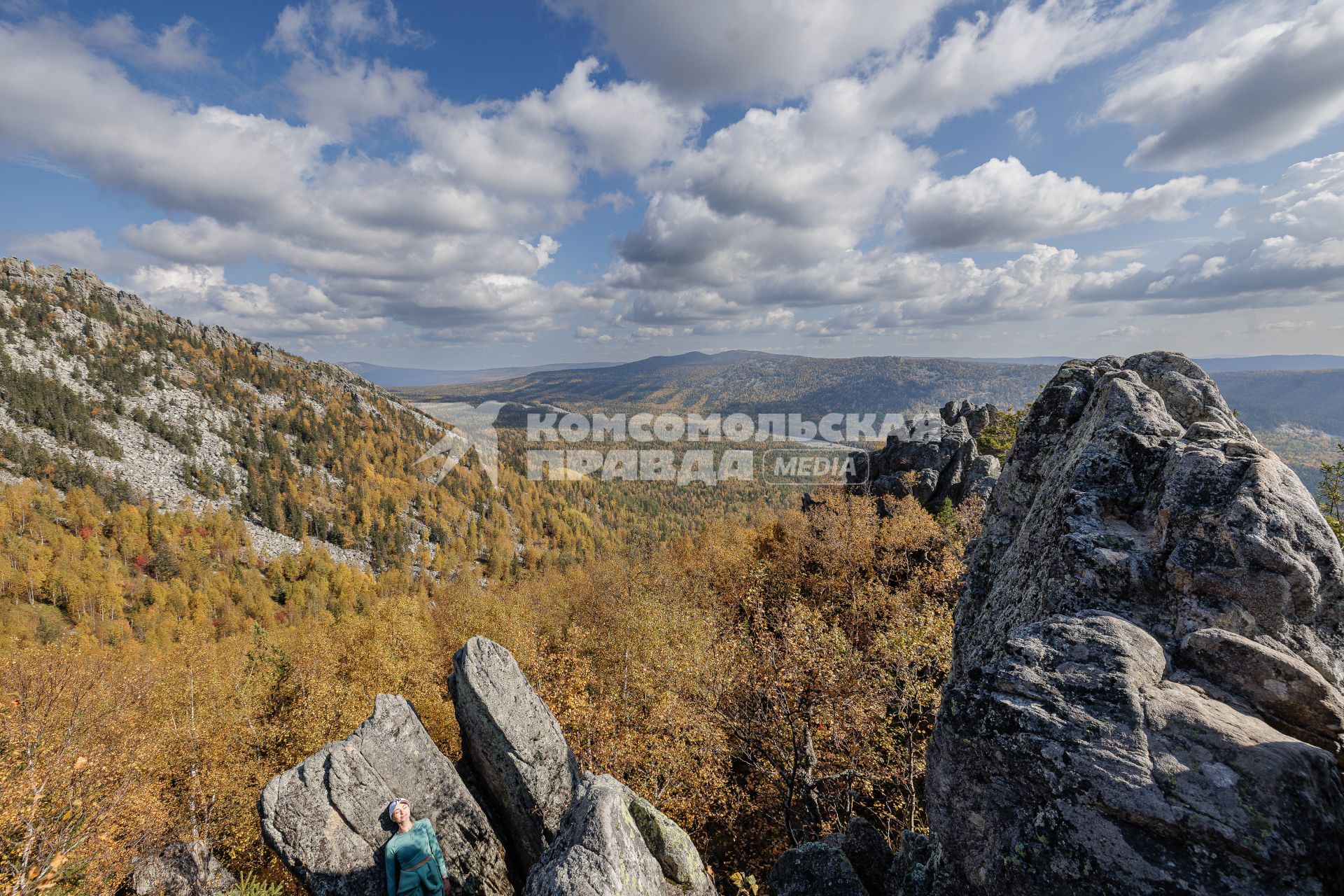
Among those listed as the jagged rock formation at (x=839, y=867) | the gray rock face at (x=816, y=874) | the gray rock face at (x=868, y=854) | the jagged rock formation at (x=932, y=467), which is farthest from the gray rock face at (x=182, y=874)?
the jagged rock formation at (x=932, y=467)

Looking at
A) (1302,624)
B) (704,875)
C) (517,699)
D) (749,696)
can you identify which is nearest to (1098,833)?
(1302,624)

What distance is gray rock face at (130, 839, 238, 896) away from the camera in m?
26.7

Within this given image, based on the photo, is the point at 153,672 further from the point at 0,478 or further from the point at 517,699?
the point at 0,478

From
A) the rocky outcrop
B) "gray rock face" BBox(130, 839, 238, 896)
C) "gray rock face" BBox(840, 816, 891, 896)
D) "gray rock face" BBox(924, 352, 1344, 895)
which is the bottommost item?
"gray rock face" BBox(130, 839, 238, 896)

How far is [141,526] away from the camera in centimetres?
14638

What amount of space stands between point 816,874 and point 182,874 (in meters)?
37.4

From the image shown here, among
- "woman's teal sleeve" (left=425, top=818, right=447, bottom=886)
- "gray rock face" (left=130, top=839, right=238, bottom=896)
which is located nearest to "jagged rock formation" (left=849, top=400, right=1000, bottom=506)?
"woman's teal sleeve" (left=425, top=818, right=447, bottom=886)

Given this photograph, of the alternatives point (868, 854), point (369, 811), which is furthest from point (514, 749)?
point (868, 854)

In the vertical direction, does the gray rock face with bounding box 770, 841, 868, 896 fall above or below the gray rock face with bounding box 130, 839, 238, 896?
above

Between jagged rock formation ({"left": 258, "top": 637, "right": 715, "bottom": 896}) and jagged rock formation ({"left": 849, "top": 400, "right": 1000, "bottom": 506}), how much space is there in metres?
49.5

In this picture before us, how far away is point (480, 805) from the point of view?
2028cm

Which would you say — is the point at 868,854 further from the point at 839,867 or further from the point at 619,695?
the point at 619,695

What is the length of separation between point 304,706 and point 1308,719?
5289cm

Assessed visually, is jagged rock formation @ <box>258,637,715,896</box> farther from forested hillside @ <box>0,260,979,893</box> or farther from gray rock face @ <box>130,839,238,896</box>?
gray rock face @ <box>130,839,238,896</box>
